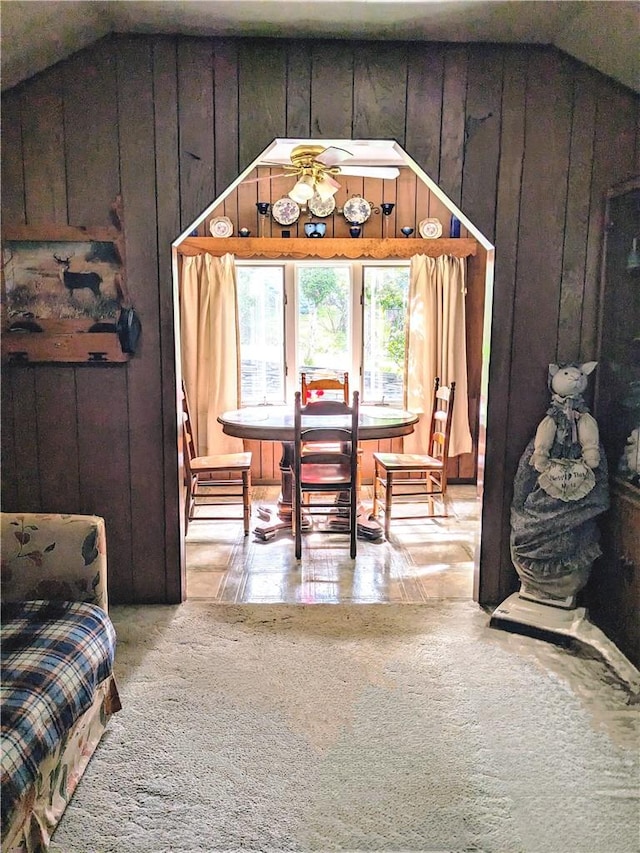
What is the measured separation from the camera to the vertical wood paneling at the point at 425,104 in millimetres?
2816

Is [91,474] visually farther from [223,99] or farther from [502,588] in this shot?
[502,588]

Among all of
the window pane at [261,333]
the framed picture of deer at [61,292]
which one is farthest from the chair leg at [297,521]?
the window pane at [261,333]

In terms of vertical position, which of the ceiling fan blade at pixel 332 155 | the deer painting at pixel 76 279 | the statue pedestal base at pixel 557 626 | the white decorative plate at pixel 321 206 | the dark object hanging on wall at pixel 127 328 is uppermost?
the white decorative plate at pixel 321 206

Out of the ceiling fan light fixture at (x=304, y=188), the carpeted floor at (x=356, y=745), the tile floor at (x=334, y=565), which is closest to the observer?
the carpeted floor at (x=356, y=745)

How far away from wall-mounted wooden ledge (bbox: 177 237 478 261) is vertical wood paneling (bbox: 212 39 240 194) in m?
2.29

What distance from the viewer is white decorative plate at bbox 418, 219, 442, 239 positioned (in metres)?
5.23

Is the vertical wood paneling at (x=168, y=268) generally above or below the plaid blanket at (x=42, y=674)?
above

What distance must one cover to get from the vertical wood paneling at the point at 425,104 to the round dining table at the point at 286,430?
1.56 metres

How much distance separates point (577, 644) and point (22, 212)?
3116 millimetres

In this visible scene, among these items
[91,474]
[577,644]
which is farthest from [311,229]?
[577,644]

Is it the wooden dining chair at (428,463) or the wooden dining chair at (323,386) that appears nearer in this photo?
the wooden dining chair at (428,463)

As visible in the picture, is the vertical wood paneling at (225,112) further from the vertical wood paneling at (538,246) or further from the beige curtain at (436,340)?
the beige curtain at (436,340)

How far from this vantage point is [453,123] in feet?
9.39

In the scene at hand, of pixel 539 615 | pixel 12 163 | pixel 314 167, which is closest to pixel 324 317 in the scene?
pixel 314 167
